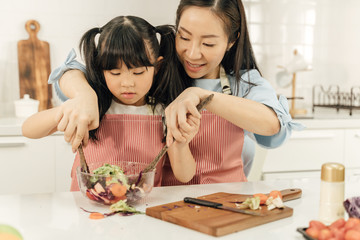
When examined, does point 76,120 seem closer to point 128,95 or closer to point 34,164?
point 128,95

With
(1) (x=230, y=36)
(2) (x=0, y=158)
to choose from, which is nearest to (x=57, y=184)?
(2) (x=0, y=158)

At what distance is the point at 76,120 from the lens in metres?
1.00

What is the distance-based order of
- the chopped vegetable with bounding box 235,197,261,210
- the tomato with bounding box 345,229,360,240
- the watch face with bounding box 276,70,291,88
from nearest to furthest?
1. the tomato with bounding box 345,229,360,240
2. the chopped vegetable with bounding box 235,197,261,210
3. the watch face with bounding box 276,70,291,88

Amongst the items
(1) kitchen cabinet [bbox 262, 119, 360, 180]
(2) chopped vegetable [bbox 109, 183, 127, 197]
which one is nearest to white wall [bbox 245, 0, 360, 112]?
(1) kitchen cabinet [bbox 262, 119, 360, 180]

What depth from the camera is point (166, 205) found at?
3.21 ft

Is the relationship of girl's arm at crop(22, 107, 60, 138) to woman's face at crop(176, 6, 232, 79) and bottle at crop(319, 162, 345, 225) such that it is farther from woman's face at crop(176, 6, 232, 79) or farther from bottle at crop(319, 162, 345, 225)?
bottle at crop(319, 162, 345, 225)

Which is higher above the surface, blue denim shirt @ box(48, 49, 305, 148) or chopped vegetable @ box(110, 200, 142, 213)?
blue denim shirt @ box(48, 49, 305, 148)

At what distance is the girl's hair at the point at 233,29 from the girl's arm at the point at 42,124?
0.50 metres

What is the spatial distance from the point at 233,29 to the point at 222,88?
194 millimetres

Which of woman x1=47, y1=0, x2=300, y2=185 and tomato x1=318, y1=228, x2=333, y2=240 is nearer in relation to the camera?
tomato x1=318, y1=228, x2=333, y2=240

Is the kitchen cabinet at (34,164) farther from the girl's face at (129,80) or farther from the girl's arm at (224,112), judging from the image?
the girl's arm at (224,112)

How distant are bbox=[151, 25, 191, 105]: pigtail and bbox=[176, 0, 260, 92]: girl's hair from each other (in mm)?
61

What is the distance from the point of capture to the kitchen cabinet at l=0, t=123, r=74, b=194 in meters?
2.21

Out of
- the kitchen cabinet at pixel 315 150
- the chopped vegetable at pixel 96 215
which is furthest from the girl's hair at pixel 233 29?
the kitchen cabinet at pixel 315 150
